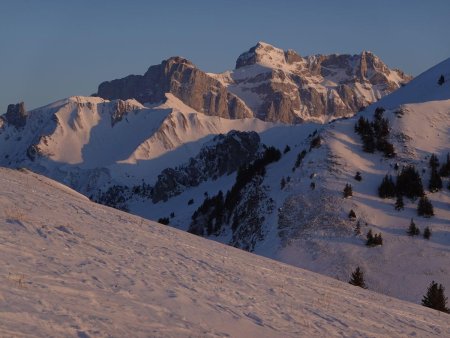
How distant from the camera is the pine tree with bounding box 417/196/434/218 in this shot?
45.2 m

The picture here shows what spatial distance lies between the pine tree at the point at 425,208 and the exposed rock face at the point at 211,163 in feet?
300

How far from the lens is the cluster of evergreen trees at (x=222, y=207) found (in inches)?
2356

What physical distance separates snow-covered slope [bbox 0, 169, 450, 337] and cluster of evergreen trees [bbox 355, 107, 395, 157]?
117 ft

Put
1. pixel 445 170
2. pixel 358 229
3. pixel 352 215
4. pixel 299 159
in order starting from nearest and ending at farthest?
pixel 358 229
pixel 352 215
pixel 445 170
pixel 299 159

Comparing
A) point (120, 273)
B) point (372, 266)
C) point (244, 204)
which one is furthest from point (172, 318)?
point (244, 204)

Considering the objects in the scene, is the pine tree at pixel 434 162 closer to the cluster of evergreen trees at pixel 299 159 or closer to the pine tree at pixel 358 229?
the pine tree at pixel 358 229

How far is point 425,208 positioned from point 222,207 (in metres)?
24.1

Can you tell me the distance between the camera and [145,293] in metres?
11.7

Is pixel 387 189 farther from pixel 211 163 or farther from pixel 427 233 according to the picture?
pixel 211 163

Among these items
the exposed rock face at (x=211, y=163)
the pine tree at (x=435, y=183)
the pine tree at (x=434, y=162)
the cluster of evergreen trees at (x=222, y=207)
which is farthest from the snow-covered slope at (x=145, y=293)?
the exposed rock face at (x=211, y=163)

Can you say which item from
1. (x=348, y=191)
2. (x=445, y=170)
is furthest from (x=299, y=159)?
(x=445, y=170)

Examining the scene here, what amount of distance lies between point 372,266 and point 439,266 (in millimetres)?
4494

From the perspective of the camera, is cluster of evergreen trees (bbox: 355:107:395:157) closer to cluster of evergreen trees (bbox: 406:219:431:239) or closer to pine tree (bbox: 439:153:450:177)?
Answer: pine tree (bbox: 439:153:450:177)

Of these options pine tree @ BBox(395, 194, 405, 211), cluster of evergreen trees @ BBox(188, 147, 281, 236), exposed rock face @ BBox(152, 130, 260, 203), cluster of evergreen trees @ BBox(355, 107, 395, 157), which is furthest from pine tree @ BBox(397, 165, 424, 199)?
exposed rock face @ BBox(152, 130, 260, 203)
